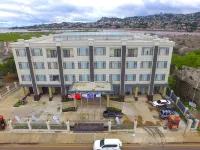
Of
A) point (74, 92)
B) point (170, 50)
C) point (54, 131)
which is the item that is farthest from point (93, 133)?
point (170, 50)

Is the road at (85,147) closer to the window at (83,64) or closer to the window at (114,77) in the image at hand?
the window at (114,77)

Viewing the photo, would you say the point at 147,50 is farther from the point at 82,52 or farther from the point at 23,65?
the point at 23,65

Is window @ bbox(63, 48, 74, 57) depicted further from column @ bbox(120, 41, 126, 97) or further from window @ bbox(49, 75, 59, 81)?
column @ bbox(120, 41, 126, 97)

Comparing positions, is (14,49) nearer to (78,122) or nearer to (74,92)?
(74,92)

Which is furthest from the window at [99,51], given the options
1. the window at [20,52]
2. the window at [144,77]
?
the window at [20,52]

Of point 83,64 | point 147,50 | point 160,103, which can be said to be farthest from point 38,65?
point 160,103

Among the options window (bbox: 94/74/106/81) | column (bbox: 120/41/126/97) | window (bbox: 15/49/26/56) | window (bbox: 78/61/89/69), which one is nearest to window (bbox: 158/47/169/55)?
column (bbox: 120/41/126/97)
